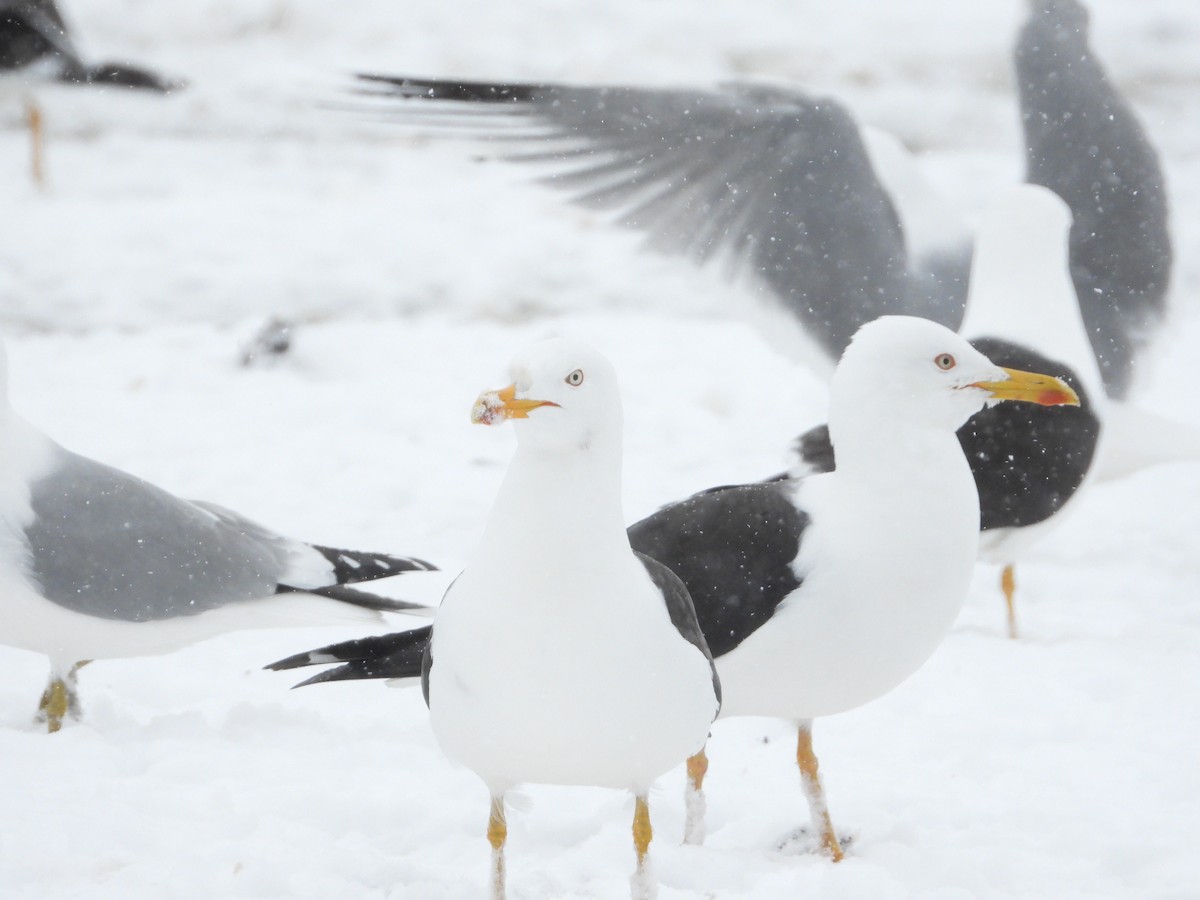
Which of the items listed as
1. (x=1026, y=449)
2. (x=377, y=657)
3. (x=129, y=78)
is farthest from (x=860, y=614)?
(x=129, y=78)

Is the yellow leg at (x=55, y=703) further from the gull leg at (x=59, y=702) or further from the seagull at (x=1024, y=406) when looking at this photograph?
the seagull at (x=1024, y=406)

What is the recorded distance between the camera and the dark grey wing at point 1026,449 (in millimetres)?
2924

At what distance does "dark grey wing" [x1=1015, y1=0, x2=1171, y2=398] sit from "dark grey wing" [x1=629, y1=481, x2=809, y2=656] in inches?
87.4

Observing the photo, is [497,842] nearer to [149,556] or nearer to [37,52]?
[149,556]

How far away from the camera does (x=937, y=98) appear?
8.86m

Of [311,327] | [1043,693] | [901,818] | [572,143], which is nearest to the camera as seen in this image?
[901,818]

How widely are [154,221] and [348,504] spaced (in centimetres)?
314

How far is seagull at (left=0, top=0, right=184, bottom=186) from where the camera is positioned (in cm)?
701

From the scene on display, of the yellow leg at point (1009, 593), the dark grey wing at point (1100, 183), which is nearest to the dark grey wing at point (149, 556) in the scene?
the yellow leg at point (1009, 593)

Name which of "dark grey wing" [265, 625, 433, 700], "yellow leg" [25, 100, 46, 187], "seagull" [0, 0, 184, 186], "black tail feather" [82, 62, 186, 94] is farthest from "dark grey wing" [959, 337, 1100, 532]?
"black tail feather" [82, 62, 186, 94]

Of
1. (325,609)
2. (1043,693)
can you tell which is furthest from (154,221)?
(1043,693)

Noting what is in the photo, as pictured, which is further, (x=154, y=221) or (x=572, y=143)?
(x=154, y=221)

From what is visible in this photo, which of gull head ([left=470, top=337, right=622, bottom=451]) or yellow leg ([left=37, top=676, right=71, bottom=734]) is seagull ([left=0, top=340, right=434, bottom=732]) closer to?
yellow leg ([left=37, top=676, right=71, bottom=734])

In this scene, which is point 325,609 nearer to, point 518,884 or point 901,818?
point 518,884
